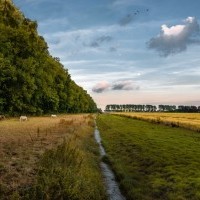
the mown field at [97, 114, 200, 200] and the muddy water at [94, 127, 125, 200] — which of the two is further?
the mown field at [97, 114, 200, 200]

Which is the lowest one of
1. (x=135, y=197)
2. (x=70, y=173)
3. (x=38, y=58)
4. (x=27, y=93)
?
(x=135, y=197)

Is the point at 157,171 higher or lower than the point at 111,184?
higher

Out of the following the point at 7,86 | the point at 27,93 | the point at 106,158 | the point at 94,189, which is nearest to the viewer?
the point at 94,189

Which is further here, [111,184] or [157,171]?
[157,171]

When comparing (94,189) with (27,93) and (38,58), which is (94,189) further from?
(38,58)

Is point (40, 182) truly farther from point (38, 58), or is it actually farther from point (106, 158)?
point (38, 58)

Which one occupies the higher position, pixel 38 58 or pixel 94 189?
pixel 38 58

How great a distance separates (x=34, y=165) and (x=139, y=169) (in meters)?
7.07

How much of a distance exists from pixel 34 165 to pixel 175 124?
53.6 m

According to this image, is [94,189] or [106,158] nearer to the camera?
[94,189]

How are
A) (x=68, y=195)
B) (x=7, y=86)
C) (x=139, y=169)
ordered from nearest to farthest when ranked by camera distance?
(x=68, y=195)
(x=139, y=169)
(x=7, y=86)

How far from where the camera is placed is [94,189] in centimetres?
1656

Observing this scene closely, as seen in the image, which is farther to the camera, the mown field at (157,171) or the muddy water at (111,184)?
the mown field at (157,171)

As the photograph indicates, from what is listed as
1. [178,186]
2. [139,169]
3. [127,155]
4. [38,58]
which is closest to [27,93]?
[38,58]
